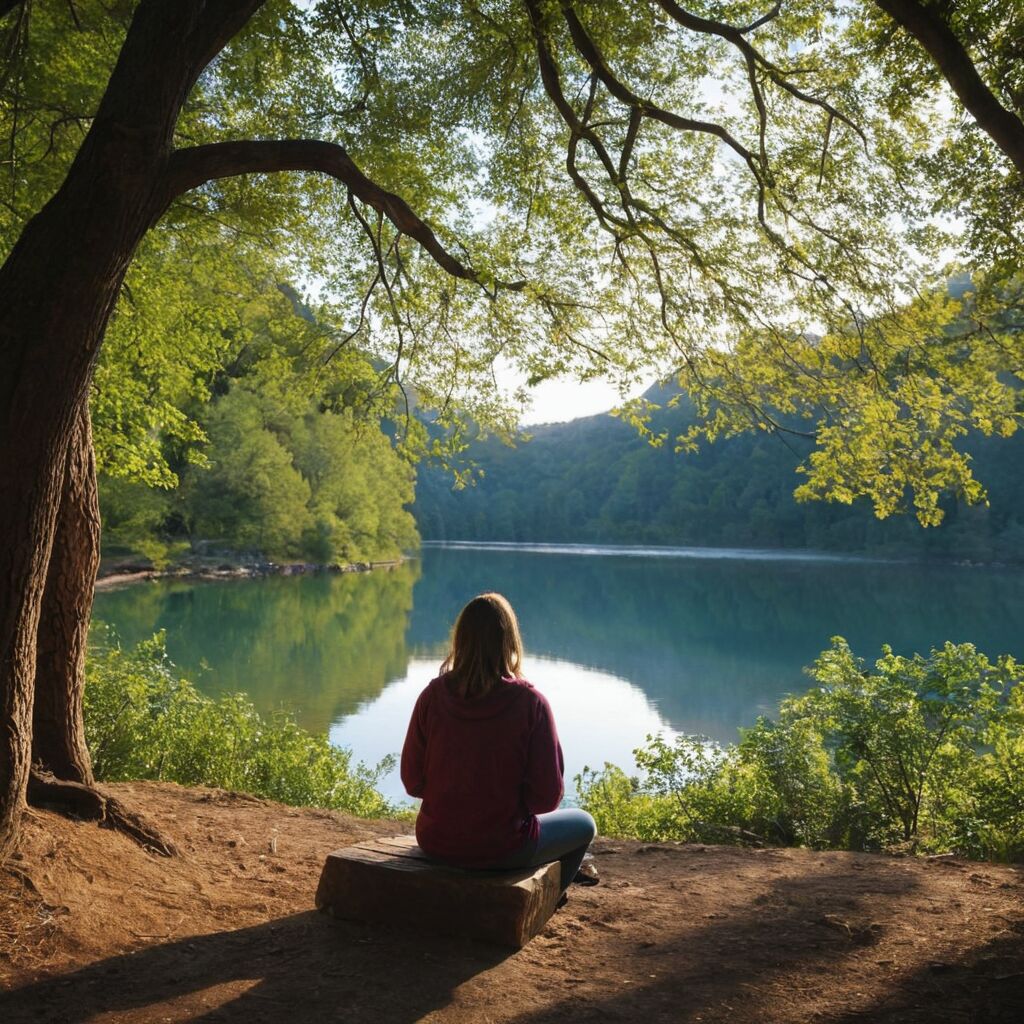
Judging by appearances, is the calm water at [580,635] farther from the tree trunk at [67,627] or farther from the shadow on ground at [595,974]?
the shadow on ground at [595,974]

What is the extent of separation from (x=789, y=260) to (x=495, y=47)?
235 cm

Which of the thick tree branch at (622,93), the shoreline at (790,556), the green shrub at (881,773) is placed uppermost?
the thick tree branch at (622,93)

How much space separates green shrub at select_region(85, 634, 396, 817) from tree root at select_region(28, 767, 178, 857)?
2.68 meters

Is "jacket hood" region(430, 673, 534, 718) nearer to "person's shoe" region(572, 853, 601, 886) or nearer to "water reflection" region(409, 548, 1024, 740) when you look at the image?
"person's shoe" region(572, 853, 601, 886)

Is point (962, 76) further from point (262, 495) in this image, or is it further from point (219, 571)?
point (262, 495)

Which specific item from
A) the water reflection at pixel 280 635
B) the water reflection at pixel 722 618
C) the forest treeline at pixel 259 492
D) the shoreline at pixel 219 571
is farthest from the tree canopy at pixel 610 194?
the shoreline at pixel 219 571

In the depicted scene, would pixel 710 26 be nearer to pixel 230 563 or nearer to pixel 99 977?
pixel 99 977

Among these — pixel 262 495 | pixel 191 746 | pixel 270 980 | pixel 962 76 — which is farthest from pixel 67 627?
pixel 262 495

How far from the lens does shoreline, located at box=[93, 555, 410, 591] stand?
2766cm

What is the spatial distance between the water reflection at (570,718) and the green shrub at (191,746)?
168 centimetres

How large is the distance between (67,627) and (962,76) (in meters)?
3.89

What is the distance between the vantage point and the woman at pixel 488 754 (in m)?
2.74

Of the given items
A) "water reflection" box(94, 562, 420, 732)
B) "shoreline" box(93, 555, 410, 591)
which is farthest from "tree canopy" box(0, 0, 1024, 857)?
"shoreline" box(93, 555, 410, 591)

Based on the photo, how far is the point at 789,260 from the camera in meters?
5.83
